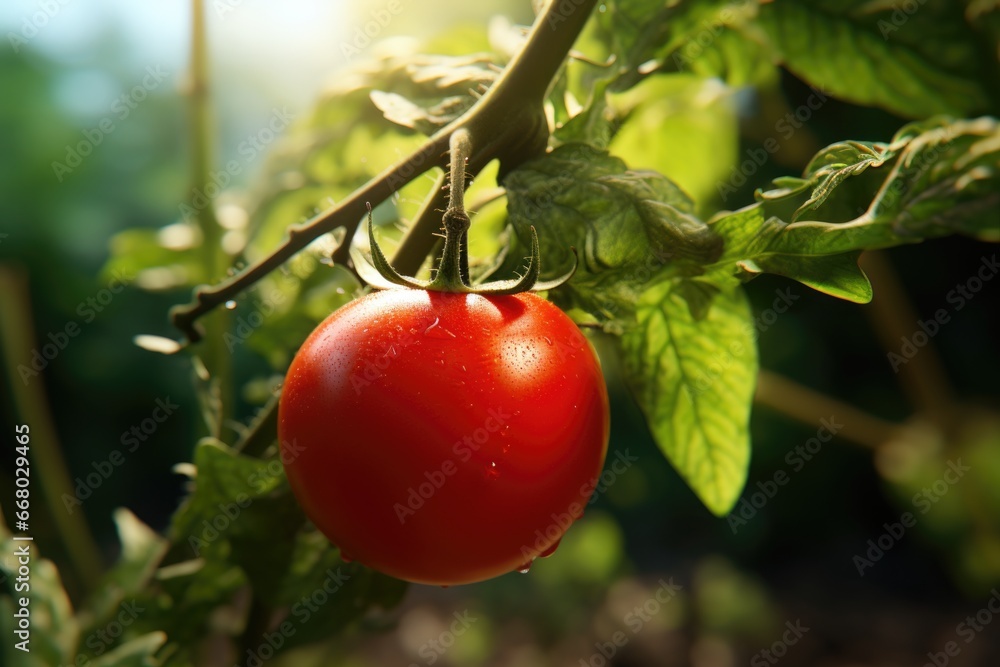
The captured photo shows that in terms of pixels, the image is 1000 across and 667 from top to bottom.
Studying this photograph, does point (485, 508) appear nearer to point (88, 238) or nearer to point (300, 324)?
point (300, 324)

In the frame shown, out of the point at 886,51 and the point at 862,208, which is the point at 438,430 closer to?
the point at 862,208

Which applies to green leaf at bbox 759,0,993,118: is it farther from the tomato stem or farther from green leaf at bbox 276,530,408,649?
green leaf at bbox 276,530,408,649

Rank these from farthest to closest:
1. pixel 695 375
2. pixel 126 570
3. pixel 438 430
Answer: pixel 126 570 < pixel 695 375 < pixel 438 430

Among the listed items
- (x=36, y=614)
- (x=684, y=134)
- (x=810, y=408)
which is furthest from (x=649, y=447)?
(x=36, y=614)

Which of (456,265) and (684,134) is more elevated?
(456,265)

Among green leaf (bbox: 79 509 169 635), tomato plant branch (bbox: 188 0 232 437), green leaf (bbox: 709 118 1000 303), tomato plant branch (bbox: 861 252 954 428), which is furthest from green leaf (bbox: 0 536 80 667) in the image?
tomato plant branch (bbox: 861 252 954 428)

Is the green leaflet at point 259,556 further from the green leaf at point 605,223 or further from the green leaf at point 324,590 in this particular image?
the green leaf at point 605,223

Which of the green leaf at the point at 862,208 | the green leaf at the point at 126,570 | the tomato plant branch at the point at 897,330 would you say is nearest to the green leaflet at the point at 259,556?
the green leaf at the point at 126,570
